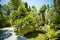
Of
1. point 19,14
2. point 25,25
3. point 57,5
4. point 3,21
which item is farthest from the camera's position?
point 3,21

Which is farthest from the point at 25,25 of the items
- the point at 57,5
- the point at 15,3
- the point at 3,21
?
the point at 15,3

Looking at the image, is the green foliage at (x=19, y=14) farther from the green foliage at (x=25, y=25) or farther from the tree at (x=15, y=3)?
the tree at (x=15, y=3)

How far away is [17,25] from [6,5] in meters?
18.7

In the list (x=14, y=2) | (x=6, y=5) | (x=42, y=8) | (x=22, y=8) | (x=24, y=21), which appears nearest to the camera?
(x=24, y=21)

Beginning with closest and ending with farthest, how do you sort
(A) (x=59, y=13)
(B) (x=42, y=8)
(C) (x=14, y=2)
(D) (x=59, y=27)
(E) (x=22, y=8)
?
(D) (x=59, y=27) < (A) (x=59, y=13) < (E) (x=22, y=8) < (B) (x=42, y=8) < (C) (x=14, y=2)

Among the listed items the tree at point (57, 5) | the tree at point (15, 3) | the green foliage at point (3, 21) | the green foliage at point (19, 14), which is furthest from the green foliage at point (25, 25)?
the tree at point (15, 3)

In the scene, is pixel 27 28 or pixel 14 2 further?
pixel 14 2

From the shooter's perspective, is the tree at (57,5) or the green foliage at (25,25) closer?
the tree at (57,5)

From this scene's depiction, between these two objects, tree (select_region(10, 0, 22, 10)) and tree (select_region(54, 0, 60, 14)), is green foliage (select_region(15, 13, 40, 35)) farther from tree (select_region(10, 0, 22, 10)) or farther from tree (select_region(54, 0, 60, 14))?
tree (select_region(10, 0, 22, 10))

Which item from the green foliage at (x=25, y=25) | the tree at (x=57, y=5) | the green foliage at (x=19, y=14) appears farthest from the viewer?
the green foliage at (x=19, y=14)

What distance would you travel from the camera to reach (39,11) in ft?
81.0

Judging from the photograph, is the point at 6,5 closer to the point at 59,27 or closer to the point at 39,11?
the point at 39,11

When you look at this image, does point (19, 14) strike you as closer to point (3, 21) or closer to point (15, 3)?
point (3, 21)

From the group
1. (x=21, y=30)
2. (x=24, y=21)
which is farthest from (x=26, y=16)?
(x=21, y=30)
